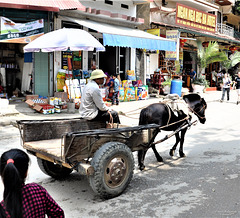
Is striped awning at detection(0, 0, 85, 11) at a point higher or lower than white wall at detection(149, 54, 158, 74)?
higher

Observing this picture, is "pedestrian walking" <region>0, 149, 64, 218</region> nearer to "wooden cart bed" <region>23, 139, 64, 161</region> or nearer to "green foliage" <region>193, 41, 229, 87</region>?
"wooden cart bed" <region>23, 139, 64, 161</region>

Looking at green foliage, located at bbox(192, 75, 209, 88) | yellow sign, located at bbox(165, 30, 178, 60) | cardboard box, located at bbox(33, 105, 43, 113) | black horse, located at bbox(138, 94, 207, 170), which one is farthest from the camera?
green foliage, located at bbox(192, 75, 209, 88)

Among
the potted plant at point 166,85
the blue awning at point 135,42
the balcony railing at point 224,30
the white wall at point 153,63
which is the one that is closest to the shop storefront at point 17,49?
the blue awning at point 135,42

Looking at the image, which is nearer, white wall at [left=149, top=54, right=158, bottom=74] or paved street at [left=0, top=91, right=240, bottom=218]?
paved street at [left=0, top=91, right=240, bottom=218]

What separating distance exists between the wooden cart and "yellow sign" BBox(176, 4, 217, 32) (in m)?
15.3

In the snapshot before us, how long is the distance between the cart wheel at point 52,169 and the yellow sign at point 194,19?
1548 centimetres

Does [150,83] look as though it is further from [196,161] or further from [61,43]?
[196,161]

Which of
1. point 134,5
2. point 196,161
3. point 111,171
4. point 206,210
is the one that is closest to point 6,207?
point 111,171

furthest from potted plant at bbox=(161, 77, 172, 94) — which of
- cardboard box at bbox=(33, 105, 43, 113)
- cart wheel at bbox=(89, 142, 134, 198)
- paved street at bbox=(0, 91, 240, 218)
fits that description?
cart wheel at bbox=(89, 142, 134, 198)

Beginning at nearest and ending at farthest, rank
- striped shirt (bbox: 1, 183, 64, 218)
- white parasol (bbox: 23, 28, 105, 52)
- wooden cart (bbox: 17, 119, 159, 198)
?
striped shirt (bbox: 1, 183, 64, 218), wooden cart (bbox: 17, 119, 159, 198), white parasol (bbox: 23, 28, 105, 52)

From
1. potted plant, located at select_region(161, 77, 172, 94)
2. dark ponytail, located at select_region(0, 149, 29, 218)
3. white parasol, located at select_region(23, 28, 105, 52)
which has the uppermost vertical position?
white parasol, located at select_region(23, 28, 105, 52)

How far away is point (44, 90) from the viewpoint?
13164 mm

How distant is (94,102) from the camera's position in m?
5.30

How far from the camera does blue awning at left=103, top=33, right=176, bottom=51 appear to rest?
12642 mm
